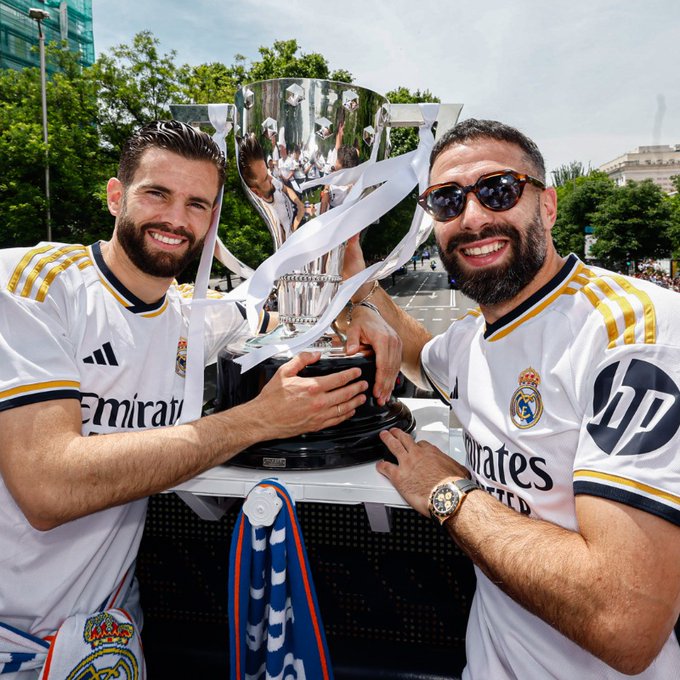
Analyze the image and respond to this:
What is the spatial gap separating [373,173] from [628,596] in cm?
117

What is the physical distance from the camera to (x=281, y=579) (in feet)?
3.99

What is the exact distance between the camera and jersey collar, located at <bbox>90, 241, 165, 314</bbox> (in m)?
1.62

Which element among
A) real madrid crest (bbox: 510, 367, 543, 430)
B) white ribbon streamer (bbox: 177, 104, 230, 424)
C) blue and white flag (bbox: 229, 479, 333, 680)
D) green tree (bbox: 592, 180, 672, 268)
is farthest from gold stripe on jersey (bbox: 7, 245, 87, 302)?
green tree (bbox: 592, 180, 672, 268)

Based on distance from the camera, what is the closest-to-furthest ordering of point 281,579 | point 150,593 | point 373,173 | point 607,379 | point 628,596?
point 628,596
point 607,379
point 281,579
point 373,173
point 150,593

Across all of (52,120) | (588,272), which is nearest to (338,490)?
(588,272)

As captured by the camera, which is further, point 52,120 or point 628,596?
point 52,120

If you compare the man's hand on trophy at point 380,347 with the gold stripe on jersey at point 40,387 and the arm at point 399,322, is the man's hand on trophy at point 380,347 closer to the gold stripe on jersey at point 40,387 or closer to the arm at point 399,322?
the arm at point 399,322

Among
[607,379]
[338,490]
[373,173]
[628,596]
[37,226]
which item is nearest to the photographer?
[628,596]

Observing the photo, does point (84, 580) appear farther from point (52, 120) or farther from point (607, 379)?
point (52, 120)

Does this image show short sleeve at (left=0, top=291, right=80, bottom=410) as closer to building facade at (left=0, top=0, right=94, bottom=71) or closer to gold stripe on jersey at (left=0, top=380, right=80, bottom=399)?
gold stripe on jersey at (left=0, top=380, right=80, bottom=399)

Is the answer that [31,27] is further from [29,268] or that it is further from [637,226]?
[29,268]

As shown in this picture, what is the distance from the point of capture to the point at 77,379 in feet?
4.45

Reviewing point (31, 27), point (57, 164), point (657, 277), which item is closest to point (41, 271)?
point (57, 164)

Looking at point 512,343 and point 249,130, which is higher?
point 249,130
